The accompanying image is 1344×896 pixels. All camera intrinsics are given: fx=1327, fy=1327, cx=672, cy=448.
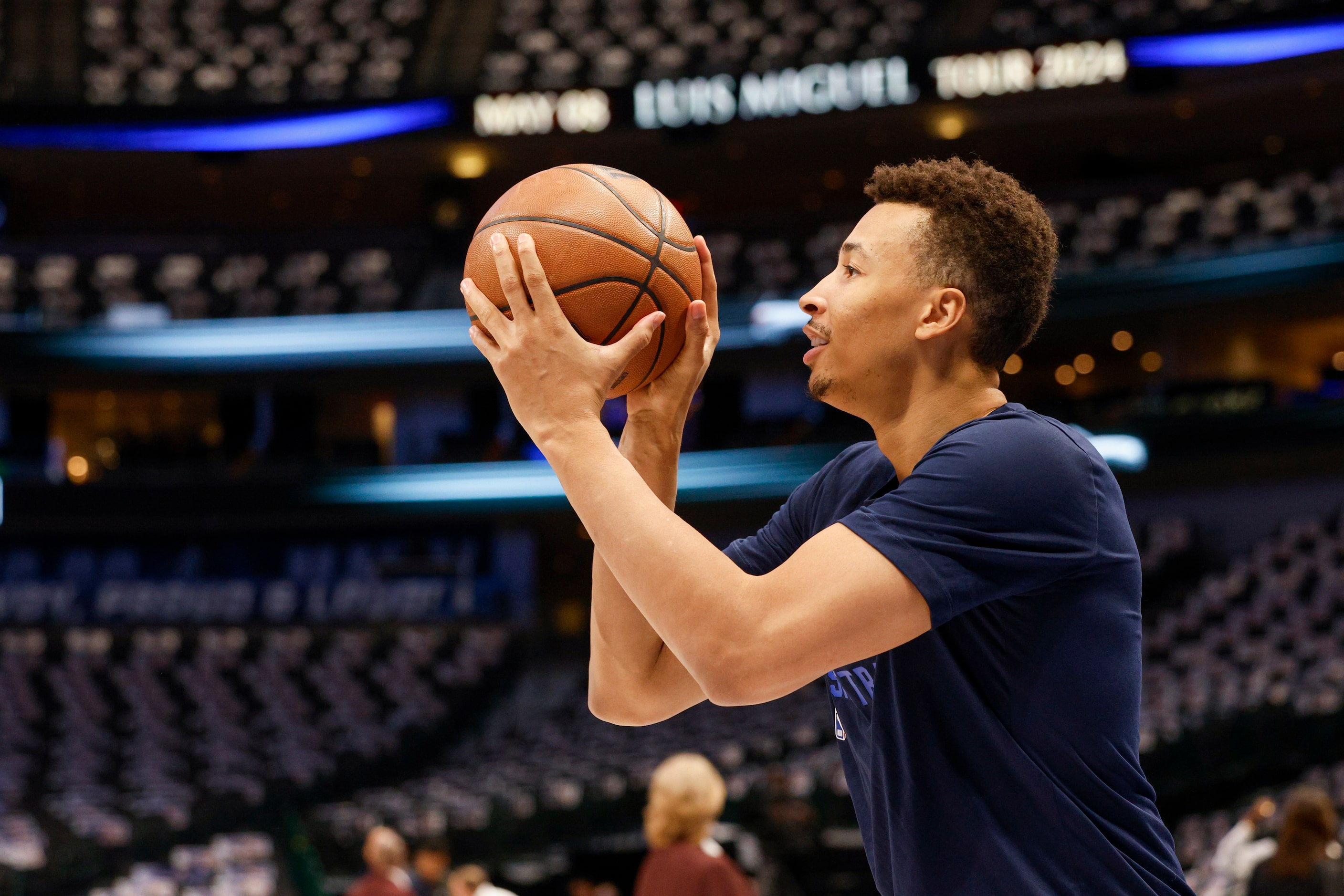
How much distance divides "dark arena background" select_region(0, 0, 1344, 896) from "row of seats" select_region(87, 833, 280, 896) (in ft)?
14.2

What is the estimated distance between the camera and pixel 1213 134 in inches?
917

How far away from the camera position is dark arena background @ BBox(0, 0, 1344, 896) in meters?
19.2

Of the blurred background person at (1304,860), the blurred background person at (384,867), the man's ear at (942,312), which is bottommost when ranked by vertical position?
the blurred background person at (384,867)

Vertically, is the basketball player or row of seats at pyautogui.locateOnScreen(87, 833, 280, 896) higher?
the basketball player

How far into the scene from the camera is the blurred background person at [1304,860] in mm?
5273

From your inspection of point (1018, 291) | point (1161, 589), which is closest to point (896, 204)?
point (1018, 291)

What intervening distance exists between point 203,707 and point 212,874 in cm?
1135

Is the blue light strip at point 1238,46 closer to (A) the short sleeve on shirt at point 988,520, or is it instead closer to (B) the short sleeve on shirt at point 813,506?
(B) the short sleeve on shirt at point 813,506

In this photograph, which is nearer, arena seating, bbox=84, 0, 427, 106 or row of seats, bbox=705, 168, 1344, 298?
row of seats, bbox=705, 168, 1344, 298

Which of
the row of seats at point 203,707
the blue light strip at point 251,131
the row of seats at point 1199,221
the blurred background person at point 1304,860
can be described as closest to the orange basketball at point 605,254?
the blurred background person at point 1304,860

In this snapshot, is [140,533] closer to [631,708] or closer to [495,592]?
[495,592]

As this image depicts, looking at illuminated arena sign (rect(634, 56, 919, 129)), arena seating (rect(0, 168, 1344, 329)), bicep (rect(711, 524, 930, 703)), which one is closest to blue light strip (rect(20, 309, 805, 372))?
arena seating (rect(0, 168, 1344, 329))

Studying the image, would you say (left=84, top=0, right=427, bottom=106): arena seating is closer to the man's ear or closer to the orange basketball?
the orange basketball

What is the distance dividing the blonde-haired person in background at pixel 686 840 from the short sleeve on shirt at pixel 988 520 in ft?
10.1
